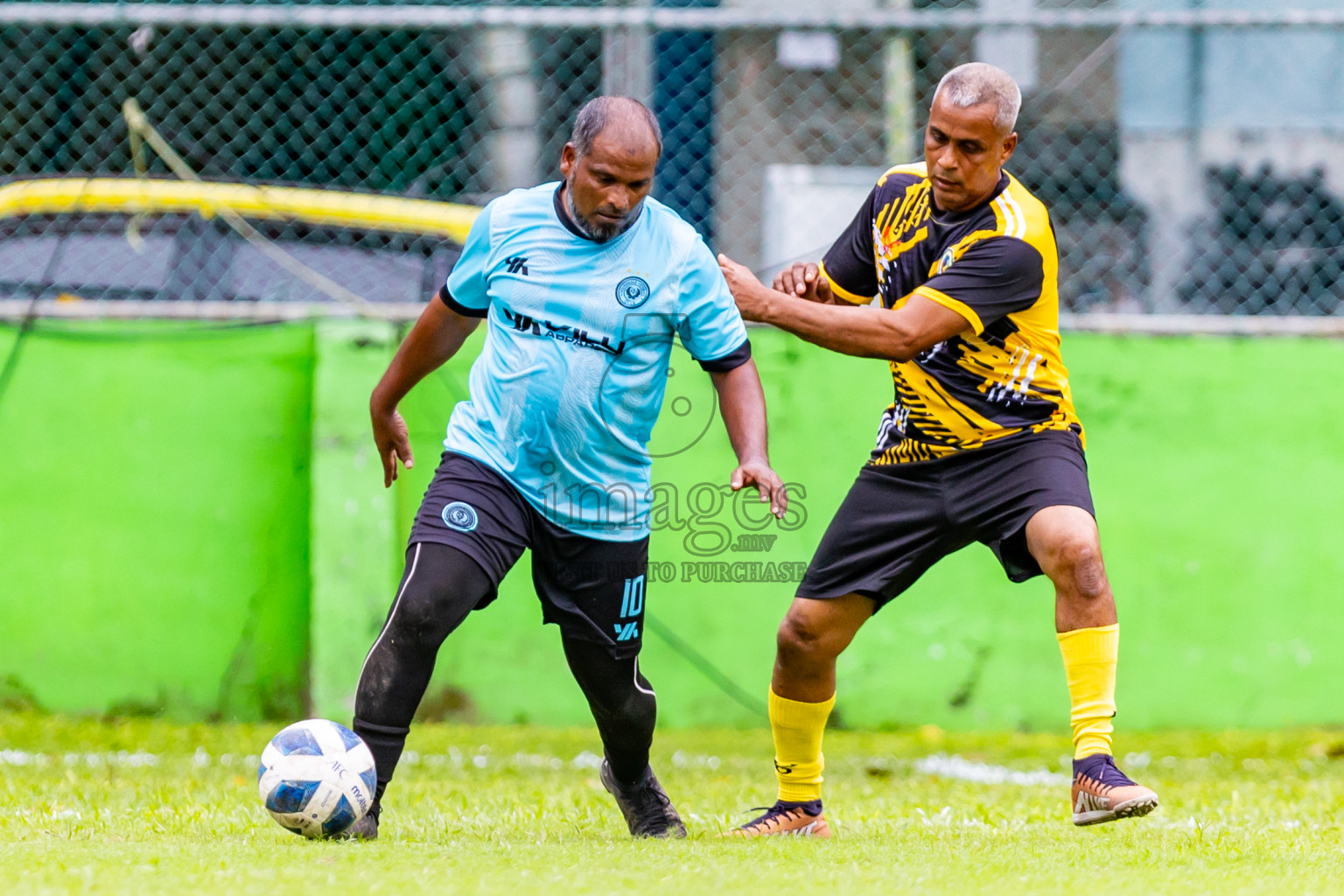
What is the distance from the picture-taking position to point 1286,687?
714 centimetres

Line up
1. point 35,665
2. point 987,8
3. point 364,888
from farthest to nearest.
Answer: point 987,8, point 35,665, point 364,888

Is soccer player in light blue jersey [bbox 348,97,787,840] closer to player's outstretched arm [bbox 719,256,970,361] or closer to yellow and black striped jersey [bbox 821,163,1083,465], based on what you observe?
player's outstretched arm [bbox 719,256,970,361]

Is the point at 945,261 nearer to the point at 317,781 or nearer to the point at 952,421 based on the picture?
the point at 952,421

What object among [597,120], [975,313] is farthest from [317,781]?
[975,313]

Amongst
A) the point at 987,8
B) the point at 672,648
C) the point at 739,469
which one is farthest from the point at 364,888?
the point at 987,8

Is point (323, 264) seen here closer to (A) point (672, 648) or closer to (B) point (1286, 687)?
(A) point (672, 648)

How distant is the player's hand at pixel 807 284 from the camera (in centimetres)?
475

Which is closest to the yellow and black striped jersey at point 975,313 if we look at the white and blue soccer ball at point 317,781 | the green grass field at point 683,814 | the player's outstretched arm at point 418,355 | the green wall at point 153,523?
the green grass field at point 683,814

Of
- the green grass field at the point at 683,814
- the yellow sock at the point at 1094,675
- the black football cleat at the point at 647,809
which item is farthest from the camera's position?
the black football cleat at the point at 647,809

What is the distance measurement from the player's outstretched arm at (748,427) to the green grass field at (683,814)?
3.07 ft

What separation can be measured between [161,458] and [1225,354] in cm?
502

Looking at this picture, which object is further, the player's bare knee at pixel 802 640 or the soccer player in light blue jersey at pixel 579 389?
the player's bare knee at pixel 802 640

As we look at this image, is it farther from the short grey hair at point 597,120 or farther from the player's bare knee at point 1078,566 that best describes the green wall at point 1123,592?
the short grey hair at point 597,120

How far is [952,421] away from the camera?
14.7 feet
